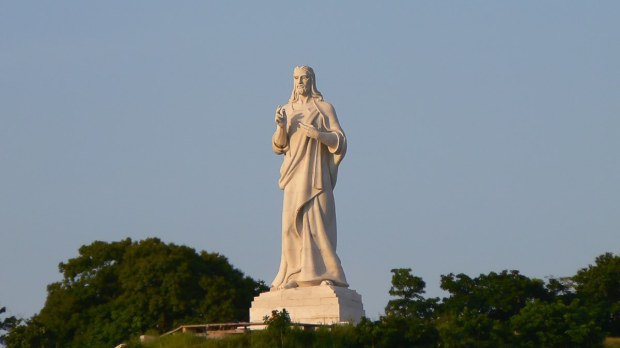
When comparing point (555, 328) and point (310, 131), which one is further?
point (555, 328)

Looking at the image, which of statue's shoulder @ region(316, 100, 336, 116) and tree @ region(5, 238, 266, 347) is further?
tree @ region(5, 238, 266, 347)

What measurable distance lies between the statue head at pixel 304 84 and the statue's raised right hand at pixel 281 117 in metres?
0.78

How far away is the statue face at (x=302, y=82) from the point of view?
3125cm

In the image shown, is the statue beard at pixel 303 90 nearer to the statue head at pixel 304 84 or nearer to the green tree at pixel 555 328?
the statue head at pixel 304 84

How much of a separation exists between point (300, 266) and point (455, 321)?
242 inches

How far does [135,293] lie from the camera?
47688mm

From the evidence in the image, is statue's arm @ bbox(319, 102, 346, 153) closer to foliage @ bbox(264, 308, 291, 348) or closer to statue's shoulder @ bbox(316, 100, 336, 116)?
statue's shoulder @ bbox(316, 100, 336, 116)

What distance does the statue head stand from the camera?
103 feet

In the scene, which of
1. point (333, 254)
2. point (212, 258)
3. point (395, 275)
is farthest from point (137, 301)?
point (333, 254)

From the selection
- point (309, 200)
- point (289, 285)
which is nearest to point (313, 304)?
point (289, 285)

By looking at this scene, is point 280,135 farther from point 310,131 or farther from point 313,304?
point 313,304

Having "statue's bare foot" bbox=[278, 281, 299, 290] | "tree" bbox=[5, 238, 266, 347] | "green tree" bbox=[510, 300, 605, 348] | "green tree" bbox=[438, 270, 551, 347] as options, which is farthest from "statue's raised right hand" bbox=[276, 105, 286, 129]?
"tree" bbox=[5, 238, 266, 347]

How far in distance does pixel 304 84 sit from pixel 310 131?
124 centimetres

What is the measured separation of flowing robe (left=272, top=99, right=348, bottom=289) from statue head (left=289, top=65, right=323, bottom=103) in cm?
22
